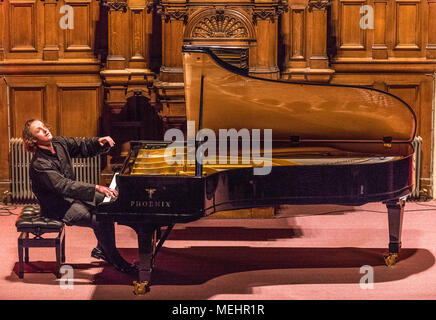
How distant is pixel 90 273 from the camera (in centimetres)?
475

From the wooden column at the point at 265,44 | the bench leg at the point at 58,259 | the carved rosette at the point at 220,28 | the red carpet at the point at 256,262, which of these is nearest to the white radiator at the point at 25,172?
the red carpet at the point at 256,262

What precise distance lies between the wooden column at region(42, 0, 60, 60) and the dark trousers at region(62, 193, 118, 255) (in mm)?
Result: 2757

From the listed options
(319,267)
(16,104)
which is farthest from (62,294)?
(16,104)

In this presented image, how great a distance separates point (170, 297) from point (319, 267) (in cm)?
117

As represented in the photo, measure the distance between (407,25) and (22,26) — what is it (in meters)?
3.73

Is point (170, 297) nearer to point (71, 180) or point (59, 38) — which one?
point (71, 180)

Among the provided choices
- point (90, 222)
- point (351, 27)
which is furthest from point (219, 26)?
point (90, 222)

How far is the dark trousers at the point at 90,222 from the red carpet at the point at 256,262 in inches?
9.9

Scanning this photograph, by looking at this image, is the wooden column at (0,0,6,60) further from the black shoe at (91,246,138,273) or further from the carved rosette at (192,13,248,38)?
the black shoe at (91,246,138,273)

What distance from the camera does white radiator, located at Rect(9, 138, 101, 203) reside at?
22.5ft

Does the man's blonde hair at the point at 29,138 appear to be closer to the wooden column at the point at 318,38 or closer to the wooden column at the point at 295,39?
the wooden column at the point at 295,39

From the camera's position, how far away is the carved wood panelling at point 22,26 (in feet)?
22.5

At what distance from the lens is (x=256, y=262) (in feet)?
→ 16.5

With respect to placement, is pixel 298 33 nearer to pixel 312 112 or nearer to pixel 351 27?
pixel 351 27
